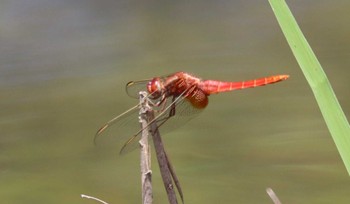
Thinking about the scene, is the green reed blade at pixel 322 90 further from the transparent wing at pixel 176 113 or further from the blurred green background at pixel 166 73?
the blurred green background at pixel 166 73

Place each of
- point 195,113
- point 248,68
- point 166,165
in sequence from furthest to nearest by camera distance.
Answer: point 248,68 < point 195,113 < point 166,165

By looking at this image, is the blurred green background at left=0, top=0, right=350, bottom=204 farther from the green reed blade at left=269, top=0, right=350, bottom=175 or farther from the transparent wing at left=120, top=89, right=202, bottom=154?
the green reed blade at left=269, top=0, right=350, bottom=175

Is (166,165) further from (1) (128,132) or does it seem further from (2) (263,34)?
(2) (263,34)

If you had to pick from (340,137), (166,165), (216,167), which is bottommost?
(340,137)

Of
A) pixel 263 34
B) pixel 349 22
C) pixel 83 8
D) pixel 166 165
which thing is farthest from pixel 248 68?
pixel 166 165

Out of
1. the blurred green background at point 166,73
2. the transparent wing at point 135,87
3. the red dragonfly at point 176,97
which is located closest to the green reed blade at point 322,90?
the red dragonfly at point 176,97

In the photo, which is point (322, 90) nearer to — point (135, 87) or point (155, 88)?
point (155, 88)

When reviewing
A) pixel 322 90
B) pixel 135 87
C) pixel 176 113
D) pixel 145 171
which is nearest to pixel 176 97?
pixel 176 113
